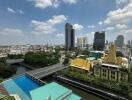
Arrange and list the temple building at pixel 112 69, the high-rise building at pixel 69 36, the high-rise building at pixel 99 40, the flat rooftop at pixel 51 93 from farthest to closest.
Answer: the high-rise building at pixel 69 36 < the high-rise building at pixel 99 40 < the temple building at pixel 112 69 < the flat rooftop at pixel 51 93

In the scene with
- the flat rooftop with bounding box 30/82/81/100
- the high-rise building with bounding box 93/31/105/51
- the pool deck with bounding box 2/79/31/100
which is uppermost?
the high-rise building with bounding box 93/31/105/51

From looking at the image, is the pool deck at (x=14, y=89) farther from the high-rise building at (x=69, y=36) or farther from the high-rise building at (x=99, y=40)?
the high-rise building at (x=69, y=36)

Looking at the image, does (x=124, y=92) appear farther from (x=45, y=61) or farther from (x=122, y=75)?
(x=45, y=61)

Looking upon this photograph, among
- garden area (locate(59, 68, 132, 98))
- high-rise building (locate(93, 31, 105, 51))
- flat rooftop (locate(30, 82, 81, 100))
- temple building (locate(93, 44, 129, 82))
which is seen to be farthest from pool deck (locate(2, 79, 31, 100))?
high-rise building (locate(93, 31, 105, 51))

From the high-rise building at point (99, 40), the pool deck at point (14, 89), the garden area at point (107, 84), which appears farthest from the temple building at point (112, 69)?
the high-rise building at point (99, 40)

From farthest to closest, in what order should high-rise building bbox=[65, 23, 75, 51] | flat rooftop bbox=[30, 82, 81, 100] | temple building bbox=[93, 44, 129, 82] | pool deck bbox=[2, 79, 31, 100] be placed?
1. high-rise building bbox=[65, 23, 75, 51]
2. temple building bbox=[93, 44, 129, 82]
3. pool deck bbox=[2, 79, 31, 100]
4. flat rooftop bbox=[30, 82, 81, 100]

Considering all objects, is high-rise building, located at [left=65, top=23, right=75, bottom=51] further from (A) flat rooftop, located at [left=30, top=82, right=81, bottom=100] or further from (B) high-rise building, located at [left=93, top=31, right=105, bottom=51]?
(A) flat rooftop, located at [left=30, top=82, right=81, bottom=100]

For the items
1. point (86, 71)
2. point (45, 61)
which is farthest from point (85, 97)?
point (45, 61)

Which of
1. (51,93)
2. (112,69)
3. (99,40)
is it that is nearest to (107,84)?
(112,69)

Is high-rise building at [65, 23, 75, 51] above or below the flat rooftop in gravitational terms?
above
